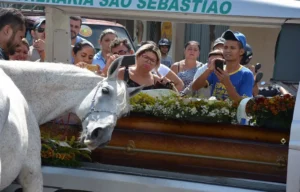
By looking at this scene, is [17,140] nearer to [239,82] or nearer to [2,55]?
[2,55]

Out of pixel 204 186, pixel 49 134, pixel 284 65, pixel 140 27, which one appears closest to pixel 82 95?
pixel 49 134

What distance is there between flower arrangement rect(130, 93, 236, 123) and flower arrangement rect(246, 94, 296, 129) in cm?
16

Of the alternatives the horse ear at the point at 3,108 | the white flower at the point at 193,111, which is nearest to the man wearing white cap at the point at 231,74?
the white flower at the point at 193,111

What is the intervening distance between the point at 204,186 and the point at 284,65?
970 mm

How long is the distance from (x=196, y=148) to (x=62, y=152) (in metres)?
0.97

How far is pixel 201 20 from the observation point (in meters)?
4.85

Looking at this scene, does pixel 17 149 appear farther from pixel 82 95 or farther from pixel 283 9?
pixel 283 9

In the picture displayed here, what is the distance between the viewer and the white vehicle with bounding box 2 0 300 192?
13.4 feet

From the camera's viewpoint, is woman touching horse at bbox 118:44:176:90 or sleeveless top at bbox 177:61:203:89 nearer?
woman touching horse at bbox 118:44:176:90

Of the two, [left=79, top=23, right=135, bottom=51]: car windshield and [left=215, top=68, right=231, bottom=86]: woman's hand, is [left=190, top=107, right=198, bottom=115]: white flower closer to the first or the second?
[left=215, top=68, right=231, bottom=86]: woman's hand

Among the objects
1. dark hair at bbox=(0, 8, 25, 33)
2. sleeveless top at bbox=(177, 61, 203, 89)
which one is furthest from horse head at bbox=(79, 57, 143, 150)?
sleeveless top at bbox=(177, 61, 203, 89)

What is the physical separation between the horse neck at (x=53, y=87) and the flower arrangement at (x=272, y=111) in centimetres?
114

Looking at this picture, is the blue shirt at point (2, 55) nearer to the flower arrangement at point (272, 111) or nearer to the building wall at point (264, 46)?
the flower arrangement at point (272, 111)

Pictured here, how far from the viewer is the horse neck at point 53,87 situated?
4148mm
